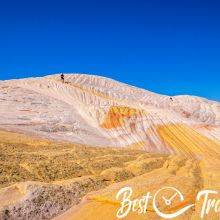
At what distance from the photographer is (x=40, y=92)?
52.0 m

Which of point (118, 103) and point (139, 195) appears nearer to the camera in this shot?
point (139, 195)

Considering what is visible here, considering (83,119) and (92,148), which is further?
(83,119)

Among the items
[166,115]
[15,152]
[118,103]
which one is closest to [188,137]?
[166,115]

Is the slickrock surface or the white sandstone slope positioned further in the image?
the white sandstone slope

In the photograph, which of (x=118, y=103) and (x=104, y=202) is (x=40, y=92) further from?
(x=104, y=202)

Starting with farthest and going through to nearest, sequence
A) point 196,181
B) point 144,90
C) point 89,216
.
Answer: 1. point 144,90
2. point 196,181
3. point 89,216

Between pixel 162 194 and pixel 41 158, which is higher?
pixel 41 158

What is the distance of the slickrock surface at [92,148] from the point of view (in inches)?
525

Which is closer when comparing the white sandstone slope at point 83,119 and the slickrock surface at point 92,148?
the slickrock surface at point 92,148

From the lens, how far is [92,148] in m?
25.2

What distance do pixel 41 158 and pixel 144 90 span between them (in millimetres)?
58694

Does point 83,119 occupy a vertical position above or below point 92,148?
above

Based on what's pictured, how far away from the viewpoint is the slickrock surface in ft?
43.7

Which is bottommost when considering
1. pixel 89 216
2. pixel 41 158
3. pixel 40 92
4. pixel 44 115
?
pixel 89 216
